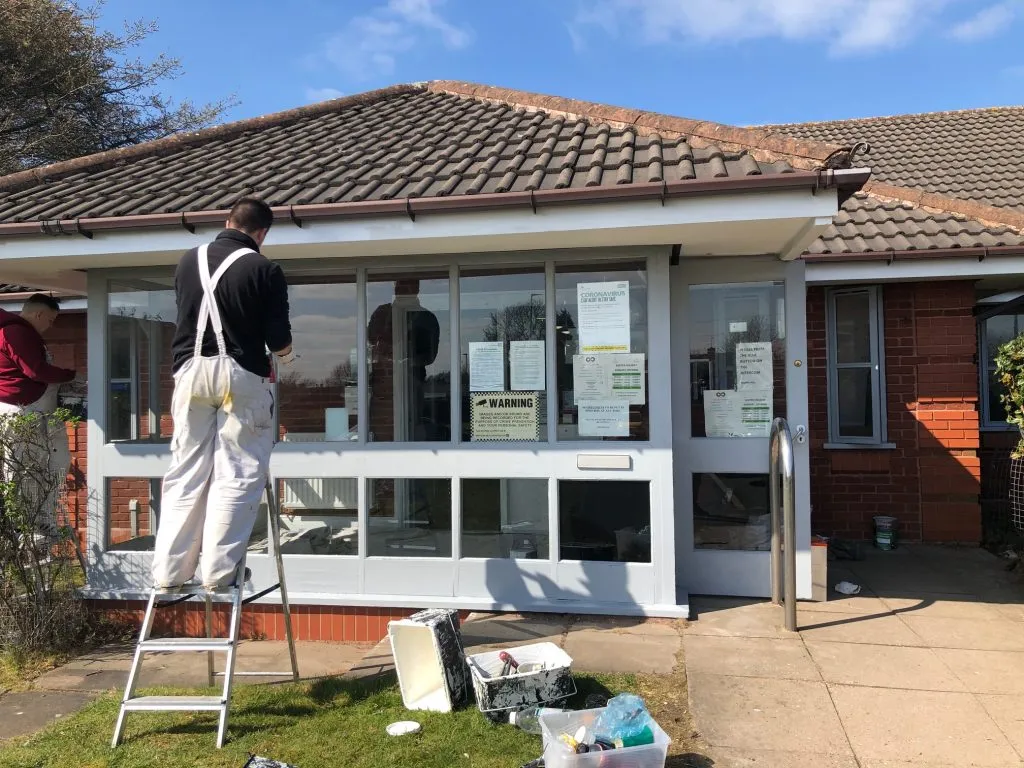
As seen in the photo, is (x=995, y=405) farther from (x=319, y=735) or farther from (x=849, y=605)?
(x=319, y=735)

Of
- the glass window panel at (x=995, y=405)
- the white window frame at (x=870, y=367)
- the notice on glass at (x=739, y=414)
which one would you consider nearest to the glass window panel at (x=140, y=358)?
the notice on glass at (x=739, y=414)

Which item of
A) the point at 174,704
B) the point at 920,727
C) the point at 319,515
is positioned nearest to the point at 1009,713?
the point at 920,727

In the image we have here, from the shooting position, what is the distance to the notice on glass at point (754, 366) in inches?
217

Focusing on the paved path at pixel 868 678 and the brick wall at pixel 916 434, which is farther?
the brick wall at pixel 916 434

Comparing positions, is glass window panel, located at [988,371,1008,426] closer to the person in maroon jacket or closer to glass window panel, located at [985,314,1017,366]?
glass window panel, located at [985,314,1017,366]

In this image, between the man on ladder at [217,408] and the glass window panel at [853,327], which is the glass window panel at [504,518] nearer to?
the man on ladder at [217,408]

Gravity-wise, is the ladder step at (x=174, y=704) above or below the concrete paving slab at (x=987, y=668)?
above

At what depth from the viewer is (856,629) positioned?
4727 mm

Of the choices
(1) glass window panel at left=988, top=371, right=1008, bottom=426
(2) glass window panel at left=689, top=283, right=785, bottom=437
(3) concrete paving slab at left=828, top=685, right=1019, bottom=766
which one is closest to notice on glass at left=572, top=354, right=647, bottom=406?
(2) glass window panel at left=689, top=283, right=785, bottom=437

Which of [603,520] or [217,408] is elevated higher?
[217,408]

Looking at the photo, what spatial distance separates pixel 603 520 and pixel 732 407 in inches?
54.2

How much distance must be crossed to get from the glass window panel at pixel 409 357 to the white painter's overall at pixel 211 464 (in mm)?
1804

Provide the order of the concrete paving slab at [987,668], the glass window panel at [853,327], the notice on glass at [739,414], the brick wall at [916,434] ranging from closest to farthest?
the concrete paving slab at [987,668]
the notice on glass at [739,414]
the brick wall at [916,434]
the glass window panel at [853,327]

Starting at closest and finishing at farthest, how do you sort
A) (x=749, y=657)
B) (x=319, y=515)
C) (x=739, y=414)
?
(x=749, y=657)
(x=319, y=515)
(x=739, y=414)
